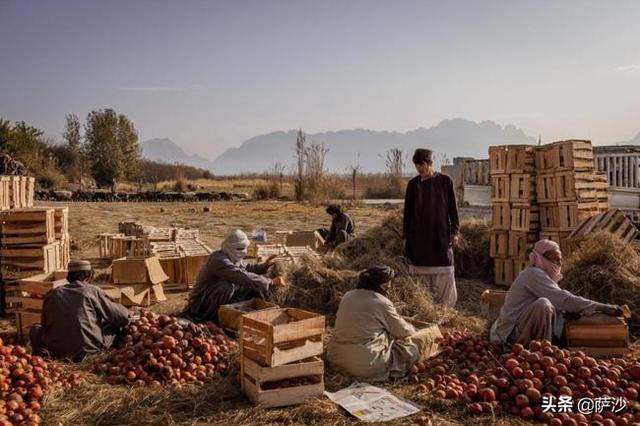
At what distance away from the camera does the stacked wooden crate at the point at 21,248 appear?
26.6ft

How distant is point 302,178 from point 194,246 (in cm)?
2087

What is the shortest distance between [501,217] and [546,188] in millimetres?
880

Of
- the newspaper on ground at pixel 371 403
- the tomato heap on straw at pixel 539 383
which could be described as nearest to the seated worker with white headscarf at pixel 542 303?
the tomato heap on straw at pixel 539 383

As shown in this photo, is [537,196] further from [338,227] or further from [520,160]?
[338,227]

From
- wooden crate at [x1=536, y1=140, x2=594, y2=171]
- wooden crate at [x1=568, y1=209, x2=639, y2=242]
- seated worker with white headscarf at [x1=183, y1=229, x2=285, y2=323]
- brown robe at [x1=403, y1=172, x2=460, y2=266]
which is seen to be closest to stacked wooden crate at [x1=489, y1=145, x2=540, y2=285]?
wooden crate at [x1=536, y1=140, x2=594, y2=171]

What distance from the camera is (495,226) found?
9.98 m

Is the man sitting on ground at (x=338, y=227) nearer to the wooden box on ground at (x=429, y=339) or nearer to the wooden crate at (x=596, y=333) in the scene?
the wooden box on ground at (x=429, y=339)

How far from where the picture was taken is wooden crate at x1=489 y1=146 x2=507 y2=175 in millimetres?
9930

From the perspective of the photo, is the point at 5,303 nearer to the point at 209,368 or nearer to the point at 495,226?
the point at 209,368

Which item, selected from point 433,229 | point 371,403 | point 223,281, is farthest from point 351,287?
point 371,403

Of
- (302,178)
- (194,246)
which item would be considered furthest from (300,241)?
(302,178)

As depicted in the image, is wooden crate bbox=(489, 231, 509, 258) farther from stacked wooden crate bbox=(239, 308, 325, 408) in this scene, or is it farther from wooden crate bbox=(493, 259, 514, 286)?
stacked wooden crate bbox=(239, 308, 325, 408)

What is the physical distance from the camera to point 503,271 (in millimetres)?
9805

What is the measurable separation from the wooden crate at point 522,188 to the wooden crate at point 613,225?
119 cm
